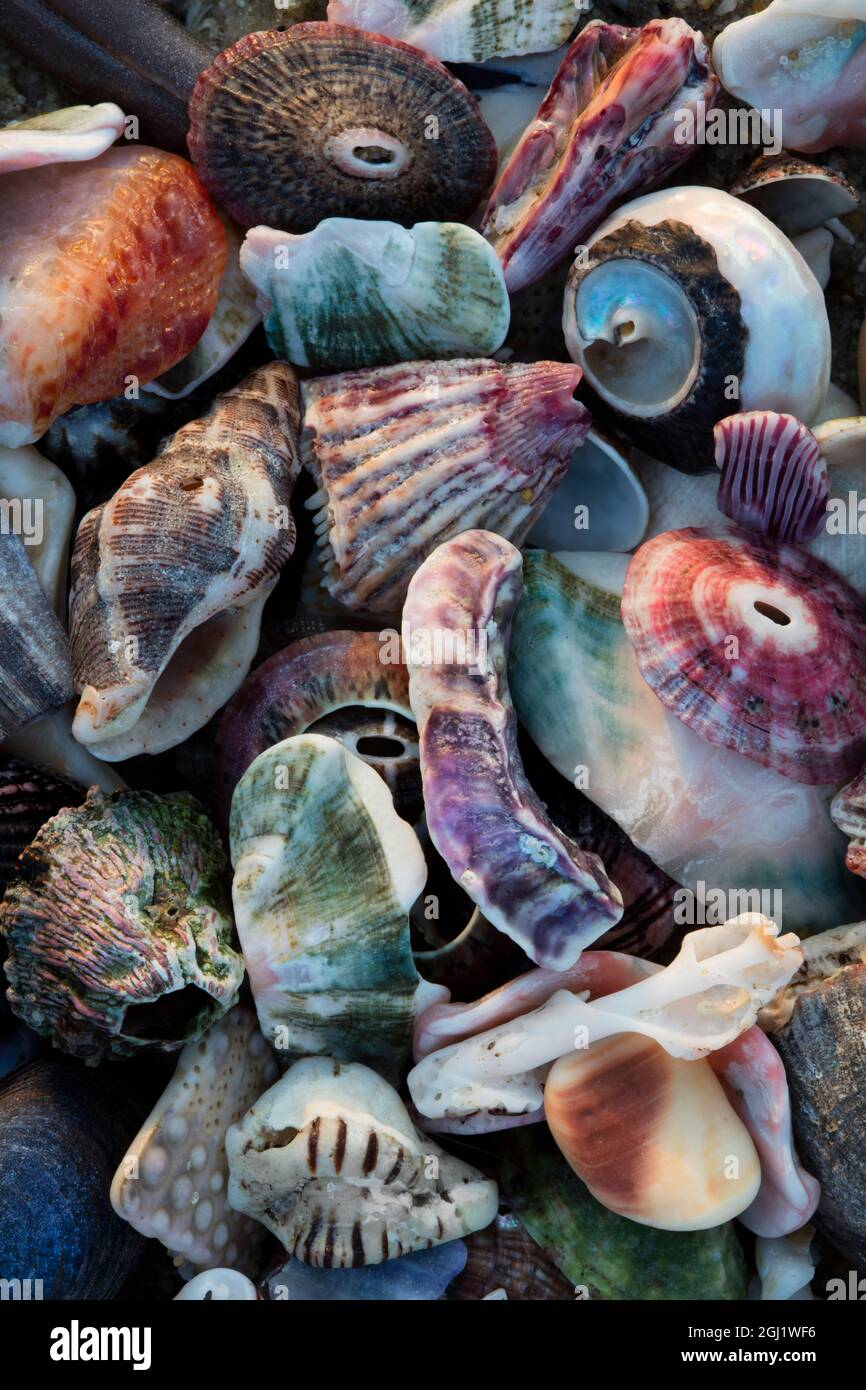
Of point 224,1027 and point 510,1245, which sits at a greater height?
point 224,1027

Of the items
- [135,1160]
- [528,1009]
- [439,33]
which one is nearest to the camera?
[135,1160]

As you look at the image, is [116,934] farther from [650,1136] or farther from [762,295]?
[762,295]

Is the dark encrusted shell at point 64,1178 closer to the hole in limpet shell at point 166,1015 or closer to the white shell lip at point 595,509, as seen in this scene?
the hole in limpet shell at point 166,1015

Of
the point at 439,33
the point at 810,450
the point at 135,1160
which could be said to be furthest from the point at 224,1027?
the point at 439,33

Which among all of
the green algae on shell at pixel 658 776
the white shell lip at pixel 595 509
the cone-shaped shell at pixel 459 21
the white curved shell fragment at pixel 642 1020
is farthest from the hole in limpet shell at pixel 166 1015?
the cone-shaped shell at pixel 459 21

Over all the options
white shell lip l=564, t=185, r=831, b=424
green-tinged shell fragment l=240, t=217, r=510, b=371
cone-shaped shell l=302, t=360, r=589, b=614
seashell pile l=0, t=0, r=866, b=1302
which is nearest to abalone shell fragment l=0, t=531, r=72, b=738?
seashell pile l=0, t=0, r=866, b=1302

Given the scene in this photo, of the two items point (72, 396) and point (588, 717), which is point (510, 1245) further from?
point (72, 396)
